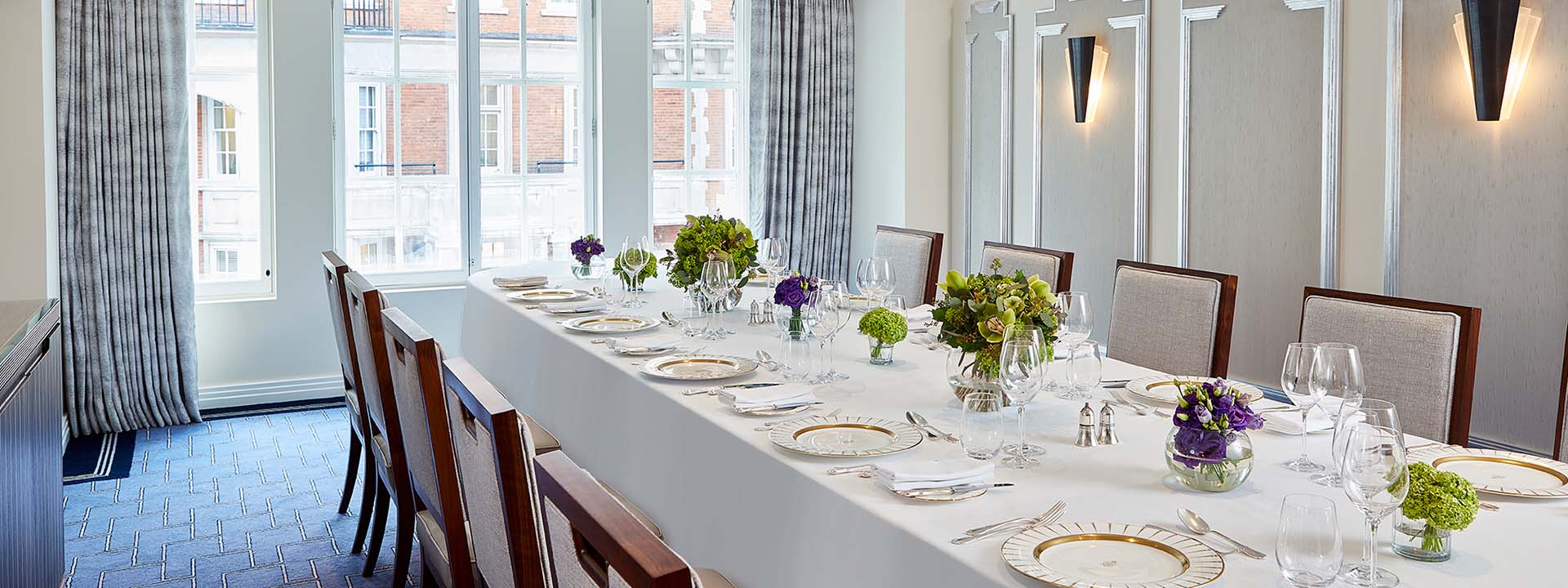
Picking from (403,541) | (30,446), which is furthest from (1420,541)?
(30,446)

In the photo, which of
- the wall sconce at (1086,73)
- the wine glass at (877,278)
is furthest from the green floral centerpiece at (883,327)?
the wall sconce at (1086,73)

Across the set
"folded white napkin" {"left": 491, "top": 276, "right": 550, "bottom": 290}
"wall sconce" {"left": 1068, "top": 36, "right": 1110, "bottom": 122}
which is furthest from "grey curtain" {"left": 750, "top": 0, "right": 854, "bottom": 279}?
"folded white napkin" {"left": 491, "top": 276, "right": 550, "bottom": 290}

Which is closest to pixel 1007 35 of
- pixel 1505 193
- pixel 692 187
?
pixel 692 187

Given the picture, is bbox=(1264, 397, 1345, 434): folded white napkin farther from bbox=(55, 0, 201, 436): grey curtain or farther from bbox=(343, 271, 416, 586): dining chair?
bbox=(55, 0, 201, 436): grey curtain

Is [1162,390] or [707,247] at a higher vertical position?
[707,247]

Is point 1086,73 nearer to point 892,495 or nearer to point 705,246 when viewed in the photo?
point 705,246

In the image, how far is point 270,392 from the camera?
5934mm

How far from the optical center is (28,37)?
4773 mm

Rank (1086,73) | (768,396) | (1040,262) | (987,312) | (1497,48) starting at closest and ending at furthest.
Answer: (987,312) → (768,396) → (1497,48) → (1040,262) → (1086,73)

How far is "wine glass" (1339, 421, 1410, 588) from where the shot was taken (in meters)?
1.44

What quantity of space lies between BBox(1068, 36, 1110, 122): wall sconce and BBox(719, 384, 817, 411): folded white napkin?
11.5ft

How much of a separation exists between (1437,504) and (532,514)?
46.0 inches

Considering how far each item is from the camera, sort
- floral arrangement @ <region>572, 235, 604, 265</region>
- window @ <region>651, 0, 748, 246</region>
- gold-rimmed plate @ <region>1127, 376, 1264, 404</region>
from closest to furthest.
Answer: gold-rimmed plate @ <region>1127, 376, 1264, 404</region>, floral arrangement @ <region>572, 235, 604, 265</region>, window @ <region>651, 0, 748, 246</region>

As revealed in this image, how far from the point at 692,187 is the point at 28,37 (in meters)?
3.34
